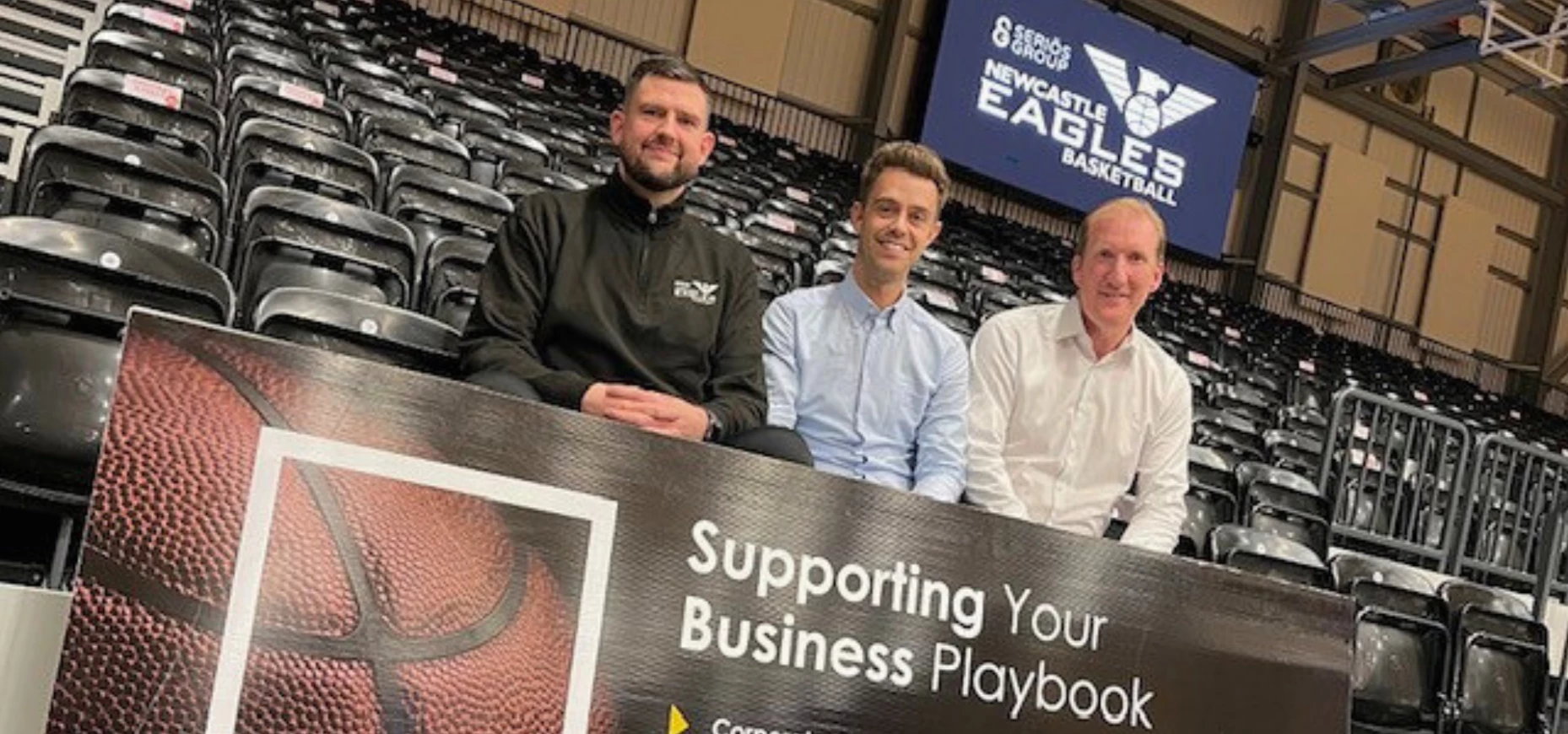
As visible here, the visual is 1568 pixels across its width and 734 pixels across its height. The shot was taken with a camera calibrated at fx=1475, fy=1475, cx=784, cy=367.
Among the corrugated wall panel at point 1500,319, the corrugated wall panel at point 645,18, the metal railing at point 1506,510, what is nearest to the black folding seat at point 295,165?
the metal railing at point 1506,510

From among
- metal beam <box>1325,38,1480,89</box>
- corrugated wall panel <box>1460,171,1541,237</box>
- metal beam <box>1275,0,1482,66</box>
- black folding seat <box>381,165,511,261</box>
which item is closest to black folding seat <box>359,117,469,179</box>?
black folding seat <box>381,165,511,261</box>

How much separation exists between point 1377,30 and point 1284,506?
8712mm

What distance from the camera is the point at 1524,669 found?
4074mm

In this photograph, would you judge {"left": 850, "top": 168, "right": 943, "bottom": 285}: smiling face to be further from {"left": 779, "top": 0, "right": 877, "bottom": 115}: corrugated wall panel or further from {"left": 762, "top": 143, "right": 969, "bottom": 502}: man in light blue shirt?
{"left": 779, "top": 0, "right": 877, "bottom": 115}: corrugated wall panel

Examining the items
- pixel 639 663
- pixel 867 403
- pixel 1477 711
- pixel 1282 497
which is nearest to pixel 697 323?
pixel 867 403

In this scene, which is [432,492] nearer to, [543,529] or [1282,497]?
[543,529]

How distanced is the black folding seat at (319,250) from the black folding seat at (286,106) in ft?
4.51

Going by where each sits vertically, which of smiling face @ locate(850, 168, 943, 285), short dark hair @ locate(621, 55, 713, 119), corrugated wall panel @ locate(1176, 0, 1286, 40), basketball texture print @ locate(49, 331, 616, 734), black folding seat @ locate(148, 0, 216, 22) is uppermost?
Answer: corrugated wall panel @ locate(1176, 0, 1286, 40)

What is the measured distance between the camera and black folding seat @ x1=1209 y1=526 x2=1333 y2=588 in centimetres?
379

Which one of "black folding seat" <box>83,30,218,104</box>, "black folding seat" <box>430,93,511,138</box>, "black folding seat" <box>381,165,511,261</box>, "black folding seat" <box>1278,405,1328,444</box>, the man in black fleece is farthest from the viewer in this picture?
"black folding seat" <box>1278,405,1328,444</box>

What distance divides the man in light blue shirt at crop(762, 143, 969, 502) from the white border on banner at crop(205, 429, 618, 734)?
1202mm

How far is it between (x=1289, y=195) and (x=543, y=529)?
12978mm

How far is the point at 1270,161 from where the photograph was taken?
13.2 meters

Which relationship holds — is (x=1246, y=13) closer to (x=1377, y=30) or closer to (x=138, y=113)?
(x=1377, y=30)
